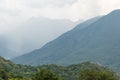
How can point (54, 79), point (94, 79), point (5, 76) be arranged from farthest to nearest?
1. point (5, 76)
2. point (94, 79)
3. point (54, 79)

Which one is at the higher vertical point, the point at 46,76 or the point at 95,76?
the point at 95,76

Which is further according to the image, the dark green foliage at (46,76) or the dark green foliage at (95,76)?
the dark green foliage at (95,76)

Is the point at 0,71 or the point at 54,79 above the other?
the point at 0,71

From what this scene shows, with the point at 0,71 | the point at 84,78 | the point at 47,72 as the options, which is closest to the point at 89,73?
the point at 84,78

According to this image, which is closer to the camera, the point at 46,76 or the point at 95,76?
the point at 46,76

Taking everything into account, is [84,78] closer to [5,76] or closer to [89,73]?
[89,73]

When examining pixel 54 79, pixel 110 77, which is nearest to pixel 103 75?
pixel 110 77

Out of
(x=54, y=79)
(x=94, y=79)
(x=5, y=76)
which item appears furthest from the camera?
(x=5, y=76)

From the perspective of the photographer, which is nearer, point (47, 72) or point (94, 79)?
point (47, 72)

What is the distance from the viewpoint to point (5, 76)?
431ft

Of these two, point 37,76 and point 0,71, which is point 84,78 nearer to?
point 37,76

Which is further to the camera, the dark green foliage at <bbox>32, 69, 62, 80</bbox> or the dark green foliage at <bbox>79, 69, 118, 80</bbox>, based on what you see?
the dark green foliage at <bbox>79, 69, 118, 80</bbox>

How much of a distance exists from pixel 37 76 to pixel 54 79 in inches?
205

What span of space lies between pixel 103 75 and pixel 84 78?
577 centimetres
